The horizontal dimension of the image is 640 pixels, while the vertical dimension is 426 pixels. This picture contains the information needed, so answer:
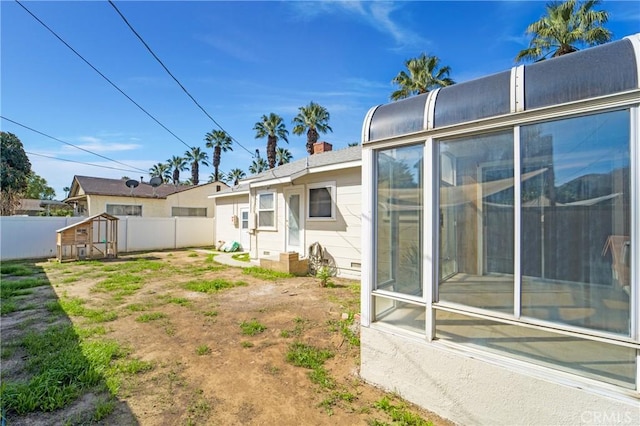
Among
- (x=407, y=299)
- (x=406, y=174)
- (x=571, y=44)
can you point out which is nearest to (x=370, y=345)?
(x=407, y=299)

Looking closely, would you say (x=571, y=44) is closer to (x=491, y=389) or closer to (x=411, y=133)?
(x=411, y=133)

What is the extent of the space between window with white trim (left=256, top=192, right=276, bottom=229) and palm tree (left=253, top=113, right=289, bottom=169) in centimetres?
1403

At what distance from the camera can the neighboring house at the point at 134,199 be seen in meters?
16.8

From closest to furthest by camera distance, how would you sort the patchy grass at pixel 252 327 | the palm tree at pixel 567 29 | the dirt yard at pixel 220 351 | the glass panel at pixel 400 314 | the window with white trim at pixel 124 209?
the dirt yard at pixel 220 351, the glass panel at pixel 400 314, the patchy grass at pixel 252 327, the palm tree at pixel 567 29, the window with white trim at pixel 124 209

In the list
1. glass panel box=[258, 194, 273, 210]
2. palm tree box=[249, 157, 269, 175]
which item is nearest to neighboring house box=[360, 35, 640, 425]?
glass panel box=[258, 194, 273, 210]

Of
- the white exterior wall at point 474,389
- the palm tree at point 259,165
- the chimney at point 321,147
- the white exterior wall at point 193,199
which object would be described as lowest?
the white exterior wall at point 474,389

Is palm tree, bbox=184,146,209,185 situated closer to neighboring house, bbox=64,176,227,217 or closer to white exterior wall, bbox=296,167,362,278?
neighboring house, bbox=64,176,227,217

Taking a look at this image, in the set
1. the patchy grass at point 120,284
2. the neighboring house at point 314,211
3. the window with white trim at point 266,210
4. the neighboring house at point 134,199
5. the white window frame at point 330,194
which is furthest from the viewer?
the neighboring house at point 134,199

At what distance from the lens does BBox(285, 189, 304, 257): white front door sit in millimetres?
8875

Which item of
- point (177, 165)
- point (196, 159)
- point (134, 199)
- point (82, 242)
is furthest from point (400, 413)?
point (177, 165)

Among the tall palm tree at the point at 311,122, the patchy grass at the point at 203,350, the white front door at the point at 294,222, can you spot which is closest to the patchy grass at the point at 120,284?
the patchy grass at the point at 203,350

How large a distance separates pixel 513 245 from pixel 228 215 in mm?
13763

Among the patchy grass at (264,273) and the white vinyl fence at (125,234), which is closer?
the patchy grass at (264,273)

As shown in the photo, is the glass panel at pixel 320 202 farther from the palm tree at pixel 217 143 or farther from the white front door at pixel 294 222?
the palm tree at pixel 217 143
